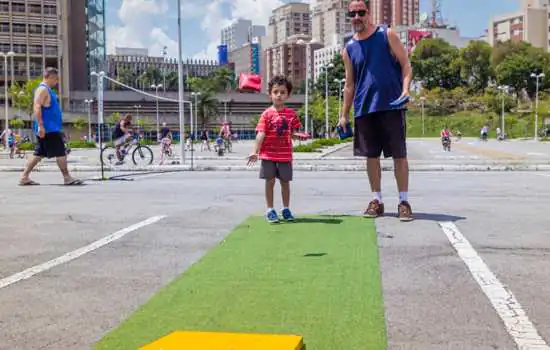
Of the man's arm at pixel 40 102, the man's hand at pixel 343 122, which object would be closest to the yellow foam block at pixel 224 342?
the man's hand at pixel 343 122

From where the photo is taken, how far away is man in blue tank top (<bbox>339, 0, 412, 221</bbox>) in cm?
668

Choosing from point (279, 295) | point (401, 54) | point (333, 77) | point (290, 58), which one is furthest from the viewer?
point (290, 58)

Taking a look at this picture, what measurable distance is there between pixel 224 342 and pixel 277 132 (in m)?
4.48

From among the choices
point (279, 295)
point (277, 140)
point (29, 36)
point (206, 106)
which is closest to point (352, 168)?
point (277, 140)

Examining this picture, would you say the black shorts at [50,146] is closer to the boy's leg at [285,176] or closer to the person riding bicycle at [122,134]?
the boy's leg at [285,176]

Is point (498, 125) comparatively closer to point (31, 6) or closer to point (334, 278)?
point (31, 6)

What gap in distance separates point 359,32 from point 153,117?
114972 millimetres

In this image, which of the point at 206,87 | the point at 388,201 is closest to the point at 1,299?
the point at 388,201

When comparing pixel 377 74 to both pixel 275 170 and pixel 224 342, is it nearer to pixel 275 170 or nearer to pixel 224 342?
pixel 275 170

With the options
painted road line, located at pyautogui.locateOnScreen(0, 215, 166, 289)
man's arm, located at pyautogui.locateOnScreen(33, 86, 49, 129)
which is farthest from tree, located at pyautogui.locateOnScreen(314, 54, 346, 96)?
painted road line, located at pyautogui.locateOnScreen(0, 215, 166, 289)

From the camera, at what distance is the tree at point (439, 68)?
415 feet

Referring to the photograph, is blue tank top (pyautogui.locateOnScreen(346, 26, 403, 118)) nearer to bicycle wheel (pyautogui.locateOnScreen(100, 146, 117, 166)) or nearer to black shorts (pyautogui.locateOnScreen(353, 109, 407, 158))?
black shorts (pyautogui.locateOnScreen(353, 109, 407, 158))

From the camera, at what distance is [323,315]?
129 inches

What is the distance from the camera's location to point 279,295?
3680mm
